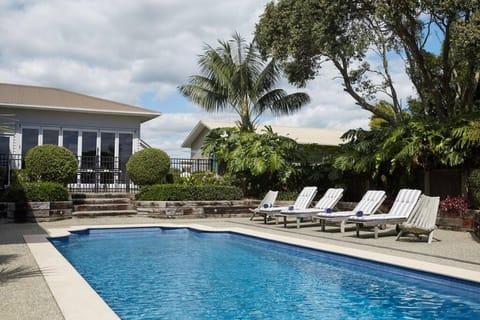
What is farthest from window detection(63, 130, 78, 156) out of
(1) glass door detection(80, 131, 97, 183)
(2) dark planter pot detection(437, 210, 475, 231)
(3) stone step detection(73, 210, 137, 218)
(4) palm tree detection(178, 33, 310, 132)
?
(2) dark planter pot detection(437, 210, 475, 231)

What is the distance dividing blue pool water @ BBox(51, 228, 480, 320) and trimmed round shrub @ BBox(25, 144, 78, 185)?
6657mm

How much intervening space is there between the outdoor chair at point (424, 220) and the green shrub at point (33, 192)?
11.1 metres

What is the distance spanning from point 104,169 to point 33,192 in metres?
5.77

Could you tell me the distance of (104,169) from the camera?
21.8 m

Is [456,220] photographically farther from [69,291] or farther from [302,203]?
[69,291]

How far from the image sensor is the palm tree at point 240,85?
75.9 ft

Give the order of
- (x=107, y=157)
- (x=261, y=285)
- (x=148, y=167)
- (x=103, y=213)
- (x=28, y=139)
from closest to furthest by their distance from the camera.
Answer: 1. (x=261, y=285)
2. (x=103, y=213)
3. (x=148, y=167)
4. (x=28, y=139)
5. (x=107, y=157)

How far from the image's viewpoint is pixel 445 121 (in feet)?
50.2

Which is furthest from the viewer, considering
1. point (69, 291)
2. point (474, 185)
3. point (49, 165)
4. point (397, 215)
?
point (49, 165)

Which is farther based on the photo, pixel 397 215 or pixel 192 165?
pixel 192 165

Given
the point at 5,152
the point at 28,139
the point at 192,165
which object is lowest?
the point at 192,165

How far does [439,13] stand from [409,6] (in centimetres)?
108

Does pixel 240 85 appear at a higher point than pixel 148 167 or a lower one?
higher

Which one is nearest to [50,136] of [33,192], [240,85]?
[33,192]
